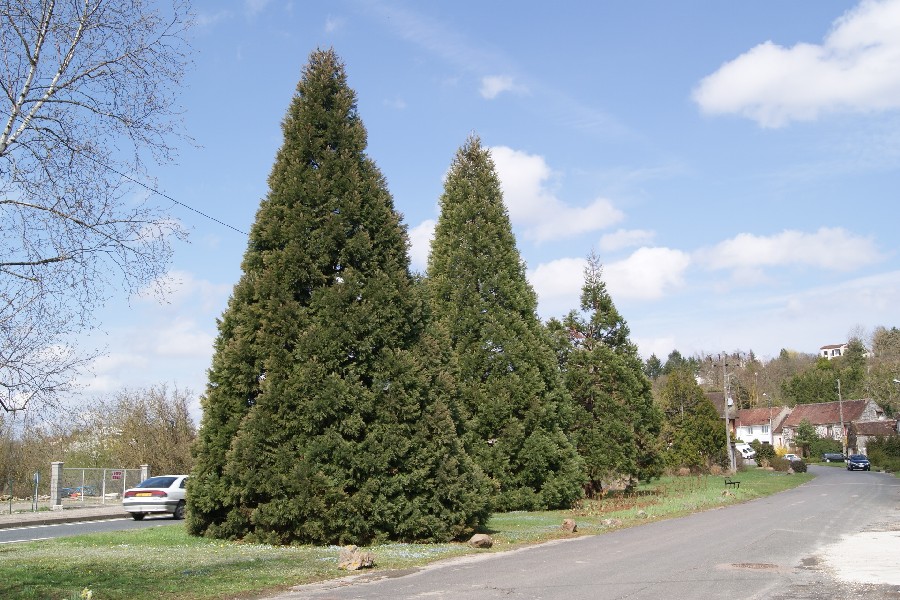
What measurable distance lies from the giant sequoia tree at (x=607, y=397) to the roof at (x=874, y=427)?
72.0m

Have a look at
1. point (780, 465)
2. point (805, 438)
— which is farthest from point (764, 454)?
point (805, 438)

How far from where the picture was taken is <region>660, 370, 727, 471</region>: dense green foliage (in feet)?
161

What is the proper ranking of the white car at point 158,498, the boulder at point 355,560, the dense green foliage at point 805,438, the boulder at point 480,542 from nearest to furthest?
the boulder at point 355,560
the boulder at point 480,542
the white car at point 158,498
the dense green foliage at point 805,438

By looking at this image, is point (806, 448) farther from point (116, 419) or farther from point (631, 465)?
point (116, 419)

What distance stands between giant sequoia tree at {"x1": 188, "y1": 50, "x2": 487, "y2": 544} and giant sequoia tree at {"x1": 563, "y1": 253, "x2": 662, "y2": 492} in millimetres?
14263

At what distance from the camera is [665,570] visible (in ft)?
36.0

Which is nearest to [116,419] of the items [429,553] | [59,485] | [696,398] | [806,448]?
[59,485]

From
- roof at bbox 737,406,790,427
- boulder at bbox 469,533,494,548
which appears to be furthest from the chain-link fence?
roof at bbox 737,406,790,427

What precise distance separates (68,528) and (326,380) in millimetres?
12477

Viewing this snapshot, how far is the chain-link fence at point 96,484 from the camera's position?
100 ft

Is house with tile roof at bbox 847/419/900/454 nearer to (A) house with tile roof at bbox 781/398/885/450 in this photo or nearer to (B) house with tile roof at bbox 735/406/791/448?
(A) house with tile roof at bbox 781/398/885/450

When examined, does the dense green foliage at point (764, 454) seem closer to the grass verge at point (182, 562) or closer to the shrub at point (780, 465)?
the shrub at point (780, 465)

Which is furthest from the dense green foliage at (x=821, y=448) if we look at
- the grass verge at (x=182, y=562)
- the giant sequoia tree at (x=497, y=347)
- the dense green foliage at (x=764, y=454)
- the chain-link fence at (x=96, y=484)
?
the chain-link fence at (x=96, y=484)

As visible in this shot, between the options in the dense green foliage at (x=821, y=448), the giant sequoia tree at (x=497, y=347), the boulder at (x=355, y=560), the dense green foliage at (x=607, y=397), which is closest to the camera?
the boulder at (x=355, y=560)
